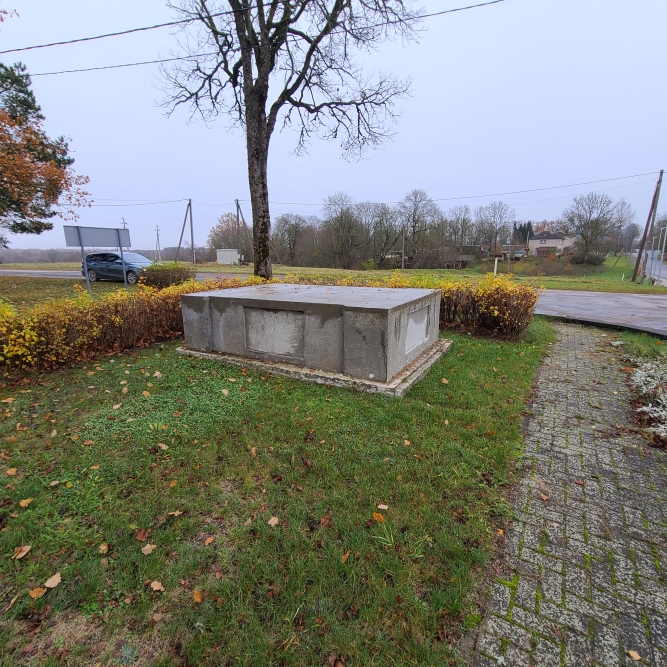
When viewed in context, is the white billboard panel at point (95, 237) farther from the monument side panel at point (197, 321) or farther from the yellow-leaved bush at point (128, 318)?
the monument side panel at point (197, 321)

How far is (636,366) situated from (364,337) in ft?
13.1

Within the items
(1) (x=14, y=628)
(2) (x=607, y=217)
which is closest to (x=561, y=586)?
(1) (x=14, y=628)

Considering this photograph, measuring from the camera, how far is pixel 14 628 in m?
1.50

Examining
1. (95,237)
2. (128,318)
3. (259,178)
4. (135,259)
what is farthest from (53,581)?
(135,259)

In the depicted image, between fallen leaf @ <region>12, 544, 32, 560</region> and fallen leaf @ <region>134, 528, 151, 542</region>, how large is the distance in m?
0.51

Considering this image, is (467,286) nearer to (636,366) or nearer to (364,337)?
(636,366)

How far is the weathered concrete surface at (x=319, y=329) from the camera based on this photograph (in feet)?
12.7

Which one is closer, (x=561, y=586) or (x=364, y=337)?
(x=561, y=586)

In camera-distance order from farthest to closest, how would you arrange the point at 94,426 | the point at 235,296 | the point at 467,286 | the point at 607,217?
the point at 607,217 < the point at 467,286 < the point at 235,296 < the point at 94,426

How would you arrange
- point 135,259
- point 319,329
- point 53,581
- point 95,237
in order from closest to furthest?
point 53,581 < point 319,329 < point 95,237 < point 135,259

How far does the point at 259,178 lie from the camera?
9492mm

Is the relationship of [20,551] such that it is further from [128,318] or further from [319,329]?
[128,318]

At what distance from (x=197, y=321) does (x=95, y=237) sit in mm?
6519

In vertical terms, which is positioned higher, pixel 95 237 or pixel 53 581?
pixel 95 237
